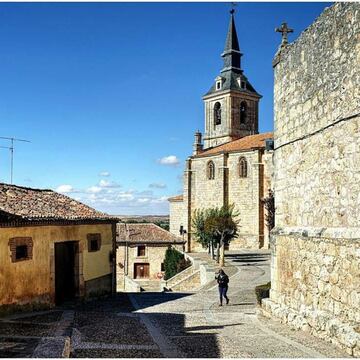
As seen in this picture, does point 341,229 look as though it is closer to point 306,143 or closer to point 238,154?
point 306,143

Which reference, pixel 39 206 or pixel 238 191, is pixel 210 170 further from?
pixel 39 206

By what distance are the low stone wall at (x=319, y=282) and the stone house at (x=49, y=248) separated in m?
6.69

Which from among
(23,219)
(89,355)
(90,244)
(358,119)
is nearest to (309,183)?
(358,119)

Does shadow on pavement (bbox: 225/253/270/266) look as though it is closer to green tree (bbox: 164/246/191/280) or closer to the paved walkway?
green tree (bbox: 164/246/191/280)

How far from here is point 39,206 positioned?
1546 centimetres

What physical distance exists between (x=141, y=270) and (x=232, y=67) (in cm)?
2794

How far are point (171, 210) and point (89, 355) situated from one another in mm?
44851

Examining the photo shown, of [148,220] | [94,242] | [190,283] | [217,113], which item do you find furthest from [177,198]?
[148,220]

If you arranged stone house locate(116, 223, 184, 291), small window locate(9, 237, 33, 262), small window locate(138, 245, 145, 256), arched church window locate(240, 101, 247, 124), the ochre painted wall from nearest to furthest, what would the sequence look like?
the ochre painted wall < small window locate(9, 237, 33, 262) < stone house locate(116, 223, 184, 291) < small window locate(138, 245, 145, 256) < arched church window locate(240, 101, 247, 124)

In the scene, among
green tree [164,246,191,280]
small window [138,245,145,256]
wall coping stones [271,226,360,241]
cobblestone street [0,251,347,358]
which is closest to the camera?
wall coping stones [271,226,360,241]

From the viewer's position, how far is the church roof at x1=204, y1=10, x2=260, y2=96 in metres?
56.1

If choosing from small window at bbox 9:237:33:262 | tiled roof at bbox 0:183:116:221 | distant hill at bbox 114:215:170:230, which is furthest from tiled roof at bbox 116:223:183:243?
small window at bbox 9:237:33:262

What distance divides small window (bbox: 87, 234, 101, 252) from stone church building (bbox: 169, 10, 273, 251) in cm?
1962

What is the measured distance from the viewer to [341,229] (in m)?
7.09
